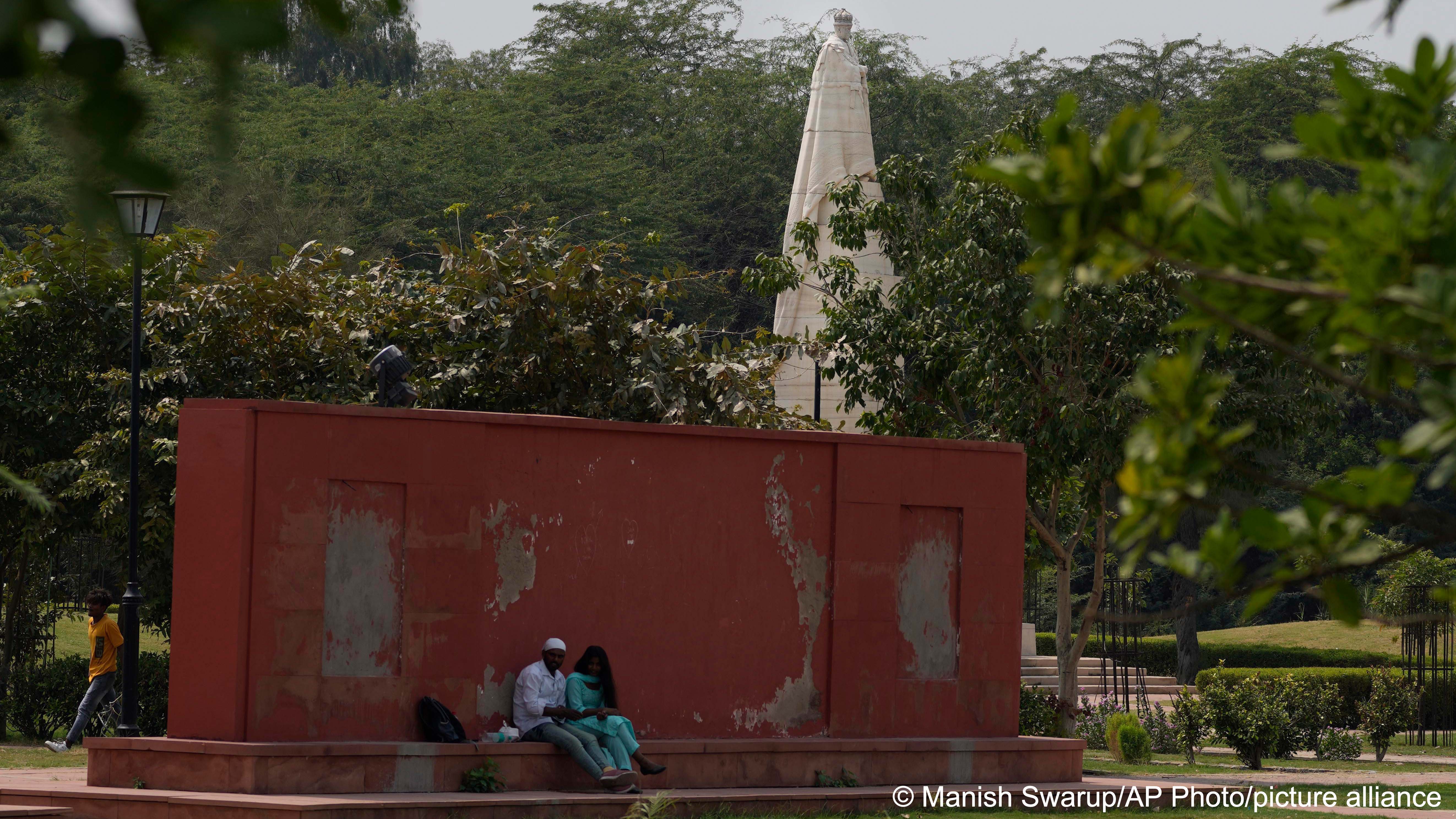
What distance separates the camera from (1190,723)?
59.8ft

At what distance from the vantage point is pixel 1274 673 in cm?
2383

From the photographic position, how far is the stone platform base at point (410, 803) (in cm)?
923

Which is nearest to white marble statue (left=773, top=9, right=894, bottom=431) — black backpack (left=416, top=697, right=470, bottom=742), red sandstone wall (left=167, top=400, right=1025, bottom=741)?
red sandstone wall (left=167, top=400, right=1025, bottom=741)

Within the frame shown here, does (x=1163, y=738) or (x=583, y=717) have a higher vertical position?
(x=583, y=717)

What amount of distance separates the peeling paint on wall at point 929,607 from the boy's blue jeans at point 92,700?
264 inches

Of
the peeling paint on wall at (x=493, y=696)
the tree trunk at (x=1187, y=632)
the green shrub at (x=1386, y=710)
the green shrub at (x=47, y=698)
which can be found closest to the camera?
the peeling paint on wall at (x=493, y=696)

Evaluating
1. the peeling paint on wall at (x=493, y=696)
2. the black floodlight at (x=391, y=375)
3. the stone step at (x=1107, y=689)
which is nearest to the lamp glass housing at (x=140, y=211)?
the black floodlight at (x=391, y=375)

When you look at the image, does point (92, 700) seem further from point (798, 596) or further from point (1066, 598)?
point (1066, 598)

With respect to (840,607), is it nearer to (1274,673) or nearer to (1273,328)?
(1273,328)

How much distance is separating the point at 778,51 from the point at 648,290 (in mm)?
32322

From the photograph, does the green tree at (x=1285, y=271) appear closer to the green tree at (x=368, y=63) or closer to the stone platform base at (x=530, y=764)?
the stone platform base at (x=530, y=764)

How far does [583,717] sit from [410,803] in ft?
5.08

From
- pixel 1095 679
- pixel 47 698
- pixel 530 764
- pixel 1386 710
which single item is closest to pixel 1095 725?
pixel 1386 710

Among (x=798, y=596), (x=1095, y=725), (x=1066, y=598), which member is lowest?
(x=1095, y=725)
